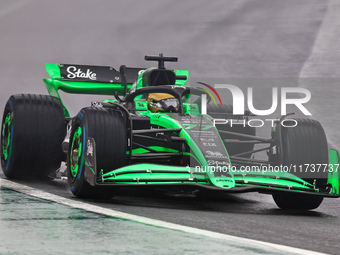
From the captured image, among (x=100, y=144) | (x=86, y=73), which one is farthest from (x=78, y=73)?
(x=100, y=144)

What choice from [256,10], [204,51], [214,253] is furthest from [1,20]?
[214,253]

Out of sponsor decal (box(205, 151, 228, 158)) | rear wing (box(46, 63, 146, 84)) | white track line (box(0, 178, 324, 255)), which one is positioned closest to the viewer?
white track line (box(0, 178, 324, 255))

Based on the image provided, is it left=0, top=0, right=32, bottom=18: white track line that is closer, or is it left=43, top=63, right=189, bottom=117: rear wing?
left=43, top=63, right=189, bottom=117: rear wing

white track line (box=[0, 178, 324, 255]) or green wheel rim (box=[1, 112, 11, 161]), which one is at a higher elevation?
green wheel rim (box=[1, 112, 11, 161])

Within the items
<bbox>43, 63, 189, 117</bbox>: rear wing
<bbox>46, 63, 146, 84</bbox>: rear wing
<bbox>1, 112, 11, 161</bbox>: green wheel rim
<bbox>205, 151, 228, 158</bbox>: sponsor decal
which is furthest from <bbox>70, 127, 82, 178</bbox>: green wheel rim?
<bbox>46, 63, 146, 84</bbox>: rear wing

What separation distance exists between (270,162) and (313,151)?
49cm

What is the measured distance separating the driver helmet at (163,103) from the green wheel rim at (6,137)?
1.78m

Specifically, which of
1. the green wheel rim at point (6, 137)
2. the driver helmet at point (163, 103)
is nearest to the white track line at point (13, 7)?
the green wheel rim at point (6, 137)

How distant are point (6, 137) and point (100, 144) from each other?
2.59 metres

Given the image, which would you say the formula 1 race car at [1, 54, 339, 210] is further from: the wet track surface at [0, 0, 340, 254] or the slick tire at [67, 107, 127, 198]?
the wet track surface at [0, 0, 340, 254]

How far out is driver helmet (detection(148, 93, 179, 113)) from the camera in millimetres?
8664

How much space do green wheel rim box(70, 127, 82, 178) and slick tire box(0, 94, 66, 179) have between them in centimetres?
128

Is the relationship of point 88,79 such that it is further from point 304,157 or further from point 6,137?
point 304,157

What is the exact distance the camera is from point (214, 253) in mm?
4406
